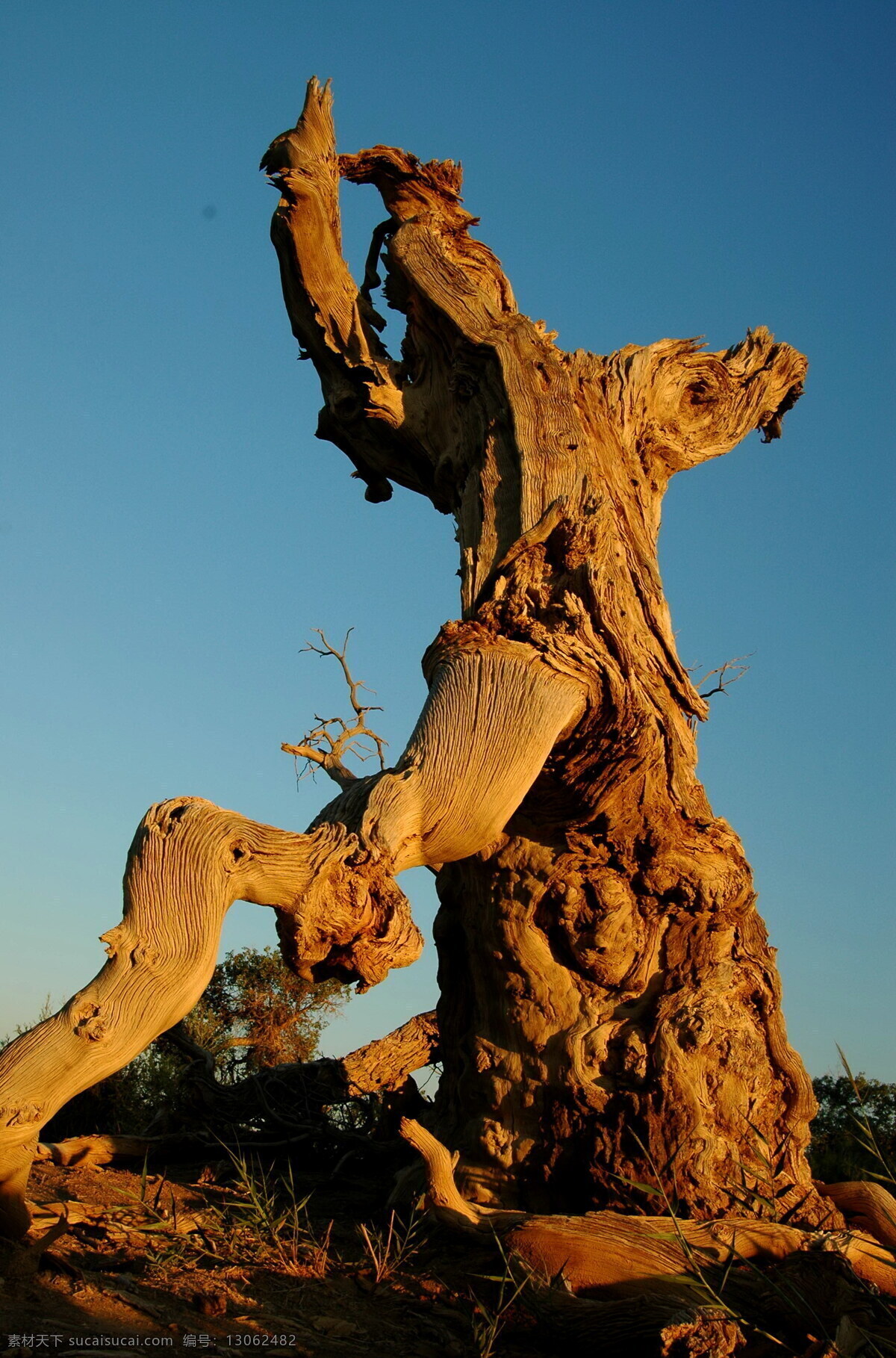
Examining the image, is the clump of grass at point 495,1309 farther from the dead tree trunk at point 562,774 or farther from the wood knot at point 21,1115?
the wood knot at point 21,1115

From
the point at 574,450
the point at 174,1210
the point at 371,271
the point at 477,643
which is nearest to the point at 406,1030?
the point at 174,1210

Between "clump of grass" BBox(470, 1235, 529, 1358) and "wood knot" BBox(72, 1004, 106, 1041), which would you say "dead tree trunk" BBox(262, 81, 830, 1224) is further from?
"wood knot" BBox(72, 1004, 106, 1041)

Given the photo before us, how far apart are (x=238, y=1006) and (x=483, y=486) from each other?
21.5ft

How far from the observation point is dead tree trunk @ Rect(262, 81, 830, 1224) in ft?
13.7

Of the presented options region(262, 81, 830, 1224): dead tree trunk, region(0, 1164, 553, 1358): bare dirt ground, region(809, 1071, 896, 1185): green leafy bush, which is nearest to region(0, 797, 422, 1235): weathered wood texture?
region(0, 1164, 553, 1358): bare dirt ground

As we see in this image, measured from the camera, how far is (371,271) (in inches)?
253

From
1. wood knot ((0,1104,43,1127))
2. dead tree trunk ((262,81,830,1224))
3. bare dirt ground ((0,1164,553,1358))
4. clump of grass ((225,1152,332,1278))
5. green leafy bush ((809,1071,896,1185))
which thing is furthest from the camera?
green leafy bush ((809,1071,896,1185))

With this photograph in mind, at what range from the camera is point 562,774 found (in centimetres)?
465

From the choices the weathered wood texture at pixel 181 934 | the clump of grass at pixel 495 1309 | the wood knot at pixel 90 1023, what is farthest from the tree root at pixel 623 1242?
the wood knot at pixel 90 1023

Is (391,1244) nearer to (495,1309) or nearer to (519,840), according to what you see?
(495,1309)

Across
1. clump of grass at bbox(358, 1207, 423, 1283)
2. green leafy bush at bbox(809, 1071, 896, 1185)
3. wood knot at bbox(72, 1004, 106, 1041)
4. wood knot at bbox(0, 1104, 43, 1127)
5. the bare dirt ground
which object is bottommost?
the bare dirt ground

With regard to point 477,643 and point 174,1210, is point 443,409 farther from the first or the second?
point 174,1210

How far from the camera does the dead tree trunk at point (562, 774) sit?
13.7ft

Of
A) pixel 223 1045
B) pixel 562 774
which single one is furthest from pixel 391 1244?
pixel 223 1045
